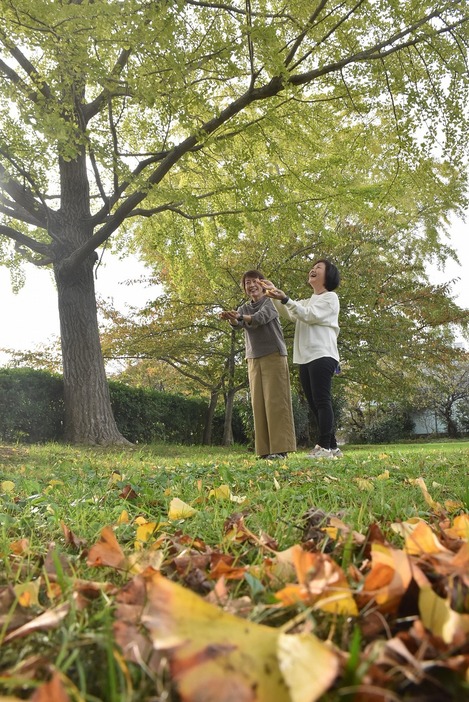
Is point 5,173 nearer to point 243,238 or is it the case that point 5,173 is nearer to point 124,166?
point 124,166

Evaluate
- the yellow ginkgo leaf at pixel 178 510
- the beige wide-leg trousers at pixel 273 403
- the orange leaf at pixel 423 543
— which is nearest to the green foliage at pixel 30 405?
the beige wide-leg trousers at pixel 273 403

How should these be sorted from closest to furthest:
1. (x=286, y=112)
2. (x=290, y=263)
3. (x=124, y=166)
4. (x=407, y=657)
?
1. (x=407, y=657)
2. (x=124, y=166)
3. (x=286, y=112)
4. (x=290, y=263)

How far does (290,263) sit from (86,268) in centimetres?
537

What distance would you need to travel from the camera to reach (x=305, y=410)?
605 inches

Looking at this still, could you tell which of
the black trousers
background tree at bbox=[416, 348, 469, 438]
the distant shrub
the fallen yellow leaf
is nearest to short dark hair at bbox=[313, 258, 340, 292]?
the black trousers

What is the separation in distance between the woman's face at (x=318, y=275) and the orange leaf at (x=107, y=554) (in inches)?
167

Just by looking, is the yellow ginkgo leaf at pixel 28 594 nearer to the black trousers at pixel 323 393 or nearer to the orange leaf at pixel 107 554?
the orange leaf at pixel 107 554

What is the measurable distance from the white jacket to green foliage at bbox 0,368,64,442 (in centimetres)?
580

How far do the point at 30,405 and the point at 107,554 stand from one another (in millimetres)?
8557

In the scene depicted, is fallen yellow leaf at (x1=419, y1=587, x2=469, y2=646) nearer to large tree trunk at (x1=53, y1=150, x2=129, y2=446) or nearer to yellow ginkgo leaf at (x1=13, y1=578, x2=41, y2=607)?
yellow ginkgo leaf at (x1=13, y1=578, x2=41, y2=607)

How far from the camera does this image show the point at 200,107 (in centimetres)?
579

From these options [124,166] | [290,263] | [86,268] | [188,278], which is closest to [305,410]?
[290,263]

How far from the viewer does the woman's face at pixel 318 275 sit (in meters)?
5.01

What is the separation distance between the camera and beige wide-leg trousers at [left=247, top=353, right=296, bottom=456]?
16.1 ft
